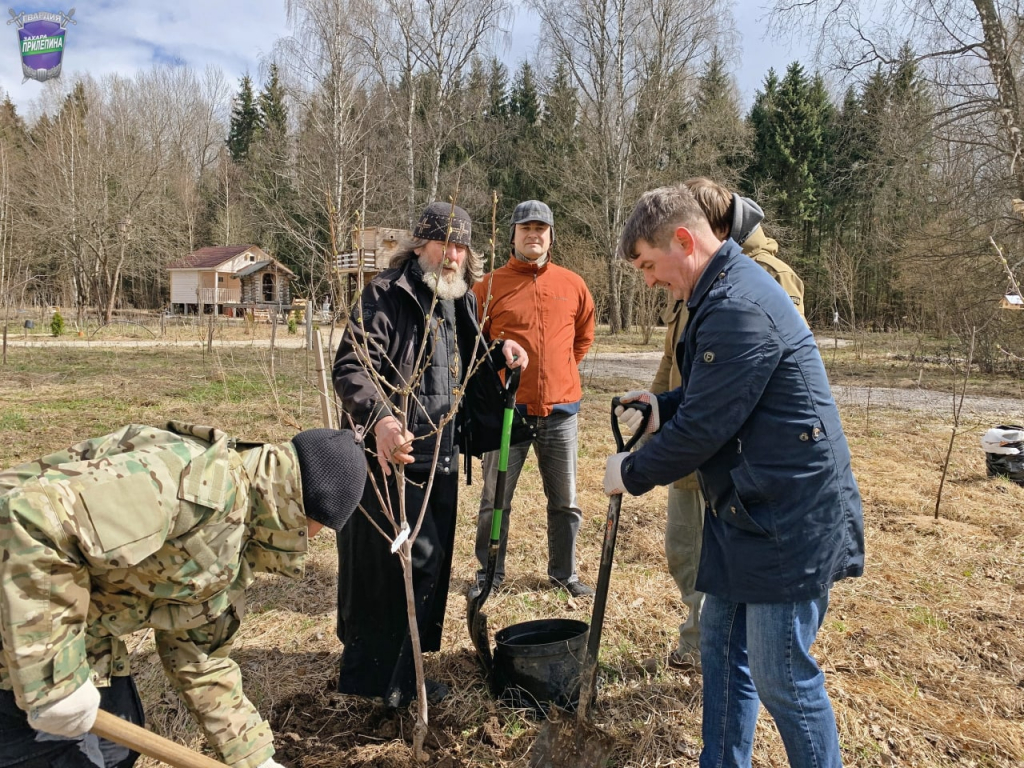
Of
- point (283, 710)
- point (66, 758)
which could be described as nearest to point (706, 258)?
point (66, 758)

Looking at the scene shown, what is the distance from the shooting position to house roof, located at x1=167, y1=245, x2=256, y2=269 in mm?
37125

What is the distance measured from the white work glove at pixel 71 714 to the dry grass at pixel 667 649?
104 cm

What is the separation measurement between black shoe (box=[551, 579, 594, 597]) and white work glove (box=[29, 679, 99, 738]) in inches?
102

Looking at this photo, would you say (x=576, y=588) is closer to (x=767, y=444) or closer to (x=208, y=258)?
(x=767, y=444)

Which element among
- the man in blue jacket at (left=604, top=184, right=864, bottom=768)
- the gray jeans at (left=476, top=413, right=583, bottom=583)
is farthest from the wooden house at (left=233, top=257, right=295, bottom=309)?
the man in blue jacket at (left=604, top=184, right=864, bottom=768)

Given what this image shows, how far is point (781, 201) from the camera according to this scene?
30.7 metres

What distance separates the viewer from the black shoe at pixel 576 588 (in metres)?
3.78

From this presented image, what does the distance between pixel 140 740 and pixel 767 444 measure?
168 centimetres

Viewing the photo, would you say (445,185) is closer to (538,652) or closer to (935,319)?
(935,319)

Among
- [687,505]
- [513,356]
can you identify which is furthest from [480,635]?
[513,356]

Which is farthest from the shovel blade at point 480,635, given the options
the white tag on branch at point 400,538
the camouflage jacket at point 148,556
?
the camouflage jacket at point 148,556

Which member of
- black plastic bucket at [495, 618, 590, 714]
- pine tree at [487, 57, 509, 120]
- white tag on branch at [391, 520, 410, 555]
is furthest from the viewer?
pine tree at [487, 57, 509, 120]

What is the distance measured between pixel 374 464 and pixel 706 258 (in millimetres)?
1562

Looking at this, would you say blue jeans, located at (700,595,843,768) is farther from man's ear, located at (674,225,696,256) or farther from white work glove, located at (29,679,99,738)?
white work glove, located at (29,679,99,738)
